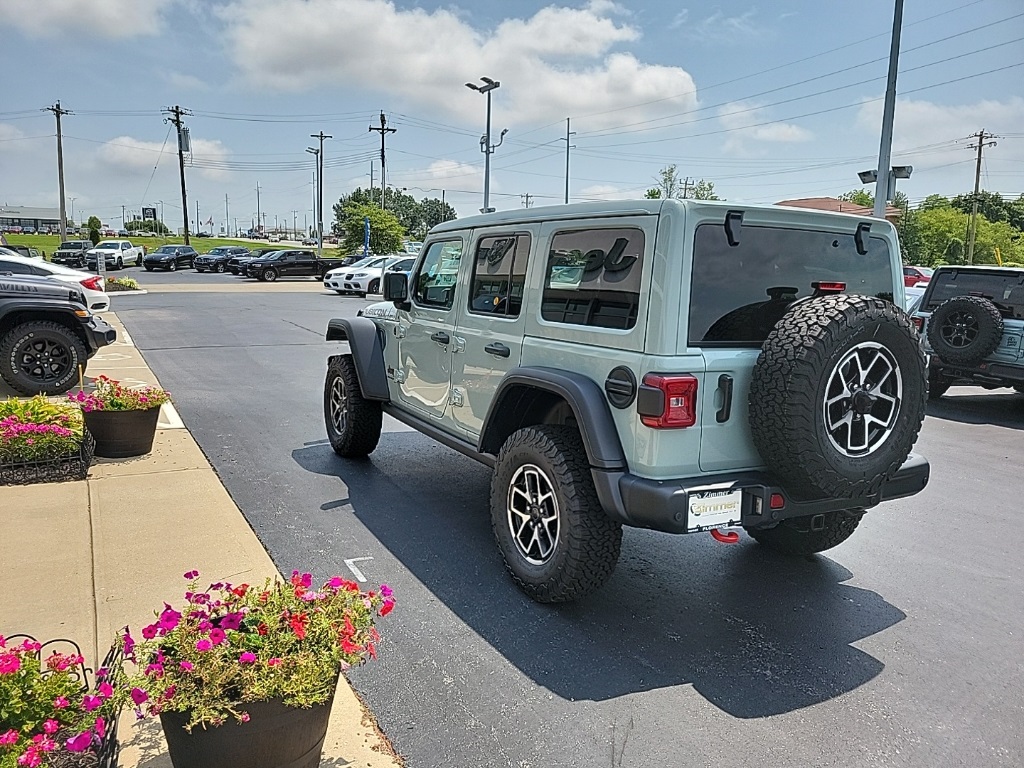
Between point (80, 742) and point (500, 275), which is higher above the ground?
point (500, 275)

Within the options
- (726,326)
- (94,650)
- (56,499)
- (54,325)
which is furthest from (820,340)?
(54,325)

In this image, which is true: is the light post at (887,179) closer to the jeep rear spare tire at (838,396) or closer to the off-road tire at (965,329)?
the off-road tire at (965,329)

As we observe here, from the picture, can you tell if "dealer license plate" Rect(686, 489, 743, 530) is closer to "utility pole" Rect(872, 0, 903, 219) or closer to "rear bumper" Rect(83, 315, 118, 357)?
"rear bumper" Rect(83, 315, 118, 357)

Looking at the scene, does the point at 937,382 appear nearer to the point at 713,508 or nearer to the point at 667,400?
the point at 713,508

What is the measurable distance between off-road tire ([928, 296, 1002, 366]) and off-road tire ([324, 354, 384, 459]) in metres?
6.89

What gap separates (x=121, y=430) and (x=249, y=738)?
4.41 metres

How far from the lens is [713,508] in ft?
10.9

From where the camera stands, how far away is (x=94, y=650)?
322 centimetres

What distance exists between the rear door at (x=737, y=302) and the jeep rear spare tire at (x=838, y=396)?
134 mm

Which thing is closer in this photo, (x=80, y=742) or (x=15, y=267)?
(x=80, y=742)

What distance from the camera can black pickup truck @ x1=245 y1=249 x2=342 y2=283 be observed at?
34.9m

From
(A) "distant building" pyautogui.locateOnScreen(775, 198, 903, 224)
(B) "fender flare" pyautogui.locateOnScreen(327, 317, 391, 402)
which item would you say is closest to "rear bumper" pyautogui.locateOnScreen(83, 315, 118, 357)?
(B) "fender flare" pyautogui.locateOnScreen(327, 317, 391, 402)

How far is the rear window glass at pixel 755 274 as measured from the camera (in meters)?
3.45

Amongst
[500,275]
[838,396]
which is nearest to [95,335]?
[500,275]
